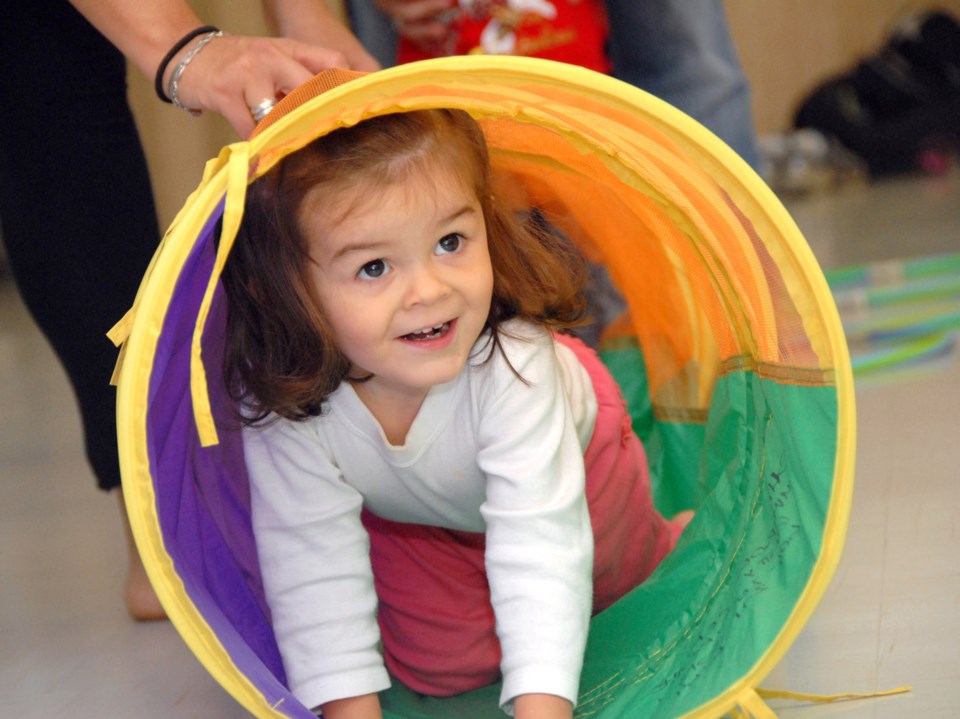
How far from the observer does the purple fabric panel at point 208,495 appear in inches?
41.0

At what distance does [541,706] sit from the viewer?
1.05m

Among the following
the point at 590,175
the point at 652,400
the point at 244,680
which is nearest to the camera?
the point at 244,680

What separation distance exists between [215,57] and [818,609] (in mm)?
901

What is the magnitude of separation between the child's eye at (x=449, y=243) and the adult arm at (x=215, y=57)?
207 mm

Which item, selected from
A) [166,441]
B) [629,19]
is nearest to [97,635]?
[166,441]

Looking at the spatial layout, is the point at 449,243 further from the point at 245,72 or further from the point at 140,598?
the point at 140,598

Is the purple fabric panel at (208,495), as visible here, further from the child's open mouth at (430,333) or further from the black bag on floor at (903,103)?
the black bag on floor at (903,103)

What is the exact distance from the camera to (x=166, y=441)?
3.79ft

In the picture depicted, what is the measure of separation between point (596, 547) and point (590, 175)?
461mm

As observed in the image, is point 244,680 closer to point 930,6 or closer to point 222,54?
point 222,54

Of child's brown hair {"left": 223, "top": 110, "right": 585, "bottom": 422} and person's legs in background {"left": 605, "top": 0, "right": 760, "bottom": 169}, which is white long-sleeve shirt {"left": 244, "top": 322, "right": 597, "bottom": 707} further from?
person's legs in background {"left": 605, "top": 0, "right": 760, "bottom": 169}

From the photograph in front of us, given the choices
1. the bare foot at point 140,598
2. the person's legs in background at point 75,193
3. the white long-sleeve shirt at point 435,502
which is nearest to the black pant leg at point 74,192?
the person's legs in background at point 75,193

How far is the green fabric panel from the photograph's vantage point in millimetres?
1059

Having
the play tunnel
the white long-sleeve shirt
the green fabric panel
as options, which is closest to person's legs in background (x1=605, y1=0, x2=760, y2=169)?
the play tunnel
